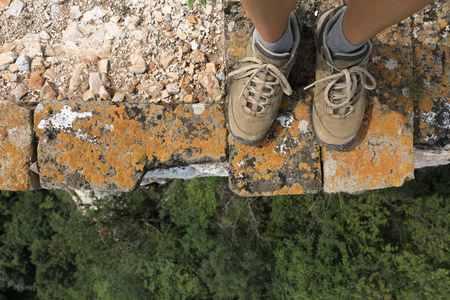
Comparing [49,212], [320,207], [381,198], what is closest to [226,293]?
[320,207]

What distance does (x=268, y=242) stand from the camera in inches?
141

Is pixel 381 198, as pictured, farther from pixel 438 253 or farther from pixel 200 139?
pixel 200 139

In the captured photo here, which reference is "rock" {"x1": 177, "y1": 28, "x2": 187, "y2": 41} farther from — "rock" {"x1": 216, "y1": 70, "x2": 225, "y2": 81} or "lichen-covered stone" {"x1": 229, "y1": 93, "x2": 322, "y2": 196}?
"lichen-covered stone" {"x1": 229, "y1": 93, "x2": 322, "y2": 196}

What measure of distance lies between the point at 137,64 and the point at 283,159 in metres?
1.28

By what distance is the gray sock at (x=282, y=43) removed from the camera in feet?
5.53

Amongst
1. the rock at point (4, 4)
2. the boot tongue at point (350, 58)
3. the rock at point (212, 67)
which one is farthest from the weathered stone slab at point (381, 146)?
the rock at point (4, 4)

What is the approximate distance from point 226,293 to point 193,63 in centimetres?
Answer: 275

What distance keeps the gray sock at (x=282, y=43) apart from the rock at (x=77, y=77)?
1372 millimetres

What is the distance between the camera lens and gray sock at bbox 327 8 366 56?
5.47 feet

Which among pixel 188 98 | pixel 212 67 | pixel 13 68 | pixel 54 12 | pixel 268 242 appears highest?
pixel 54 12

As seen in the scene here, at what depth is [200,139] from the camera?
201 cm

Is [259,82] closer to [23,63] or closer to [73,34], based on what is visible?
[73,34]

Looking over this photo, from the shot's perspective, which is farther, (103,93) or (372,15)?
(103,93)

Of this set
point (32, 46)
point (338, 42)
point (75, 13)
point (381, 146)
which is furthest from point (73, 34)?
point (381, 146)
